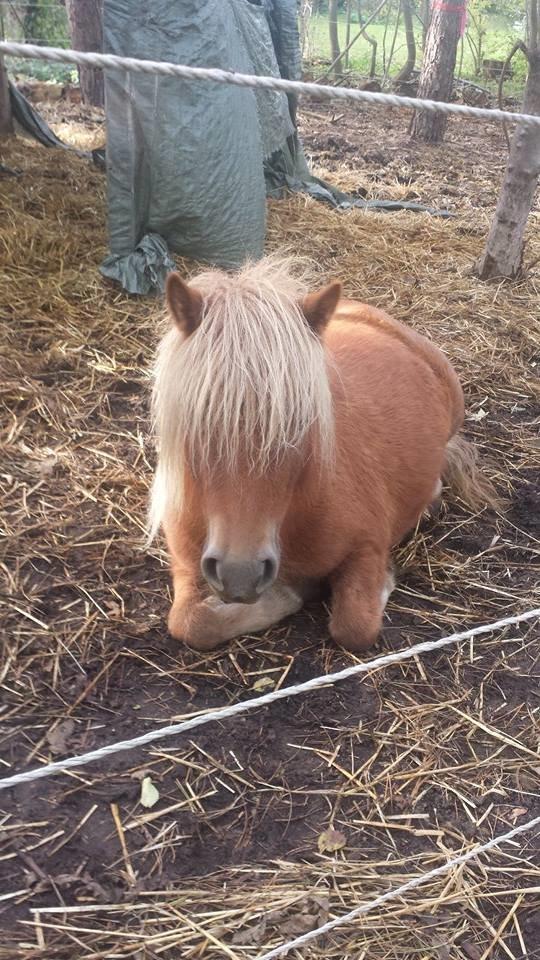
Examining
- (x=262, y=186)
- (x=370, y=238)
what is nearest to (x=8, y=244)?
(x=262, y=186)

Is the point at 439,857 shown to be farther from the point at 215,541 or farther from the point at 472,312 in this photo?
the point at 472,312

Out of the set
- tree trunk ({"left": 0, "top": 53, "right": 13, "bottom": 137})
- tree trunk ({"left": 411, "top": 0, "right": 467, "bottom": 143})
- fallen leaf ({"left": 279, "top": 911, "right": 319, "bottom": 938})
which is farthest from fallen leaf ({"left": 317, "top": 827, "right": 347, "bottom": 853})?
tree trunk ({"left": 411, "top": 0, "right": 467, "bottom": 143})

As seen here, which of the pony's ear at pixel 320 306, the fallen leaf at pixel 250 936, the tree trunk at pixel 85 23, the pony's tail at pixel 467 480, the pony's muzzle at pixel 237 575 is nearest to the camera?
the fallen leaf at pixel 250 936

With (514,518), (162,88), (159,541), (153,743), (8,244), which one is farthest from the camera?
(8,244)

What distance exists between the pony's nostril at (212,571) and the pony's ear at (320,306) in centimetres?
76

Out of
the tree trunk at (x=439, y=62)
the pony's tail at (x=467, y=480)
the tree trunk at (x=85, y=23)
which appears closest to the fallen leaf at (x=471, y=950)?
the pony's tail at (x=467, y=480)

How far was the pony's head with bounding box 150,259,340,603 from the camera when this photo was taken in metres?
2.00

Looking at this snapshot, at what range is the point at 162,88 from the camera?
4.74 metres

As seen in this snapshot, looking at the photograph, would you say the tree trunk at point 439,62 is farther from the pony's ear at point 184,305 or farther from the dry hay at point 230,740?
the pony's ear at point 184,305

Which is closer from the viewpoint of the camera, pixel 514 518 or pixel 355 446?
pixel 355 446

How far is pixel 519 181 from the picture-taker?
208 inches

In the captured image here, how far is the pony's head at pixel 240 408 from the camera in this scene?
2004 mm

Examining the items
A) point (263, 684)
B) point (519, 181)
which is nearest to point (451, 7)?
point (519, 181)

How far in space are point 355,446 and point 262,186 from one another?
3.25 m
